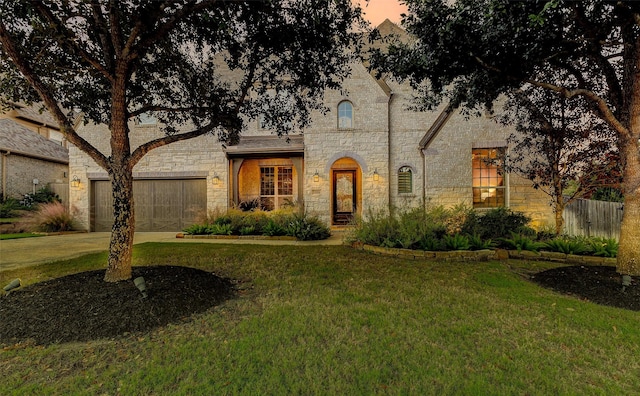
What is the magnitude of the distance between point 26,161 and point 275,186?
1266 cm

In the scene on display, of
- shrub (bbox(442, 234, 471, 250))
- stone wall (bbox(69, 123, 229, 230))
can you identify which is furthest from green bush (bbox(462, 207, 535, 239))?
stone wall (bbox(69, 123, 229, 230))

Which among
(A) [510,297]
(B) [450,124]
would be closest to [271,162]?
(B) [450,124]

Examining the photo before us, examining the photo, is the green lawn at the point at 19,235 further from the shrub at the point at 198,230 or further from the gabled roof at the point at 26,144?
the shrub at the point at 198,230

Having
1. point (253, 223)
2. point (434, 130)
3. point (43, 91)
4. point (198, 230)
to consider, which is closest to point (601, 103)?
point (434, 130)

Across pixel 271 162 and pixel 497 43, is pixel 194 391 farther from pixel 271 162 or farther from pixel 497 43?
pixel 271 162

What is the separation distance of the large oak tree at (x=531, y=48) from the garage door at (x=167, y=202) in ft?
32.8

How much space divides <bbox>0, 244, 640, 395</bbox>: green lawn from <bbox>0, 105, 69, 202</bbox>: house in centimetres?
1519

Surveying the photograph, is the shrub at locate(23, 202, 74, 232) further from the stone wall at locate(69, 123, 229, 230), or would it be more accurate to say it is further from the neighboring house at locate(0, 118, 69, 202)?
the neighboring house at locate(0, 118, 69, 202)

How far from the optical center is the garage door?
39.6 feet

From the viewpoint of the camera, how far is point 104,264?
572 cm

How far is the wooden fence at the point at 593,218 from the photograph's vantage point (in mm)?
7625

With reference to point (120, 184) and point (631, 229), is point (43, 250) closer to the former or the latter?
point (120, 184)

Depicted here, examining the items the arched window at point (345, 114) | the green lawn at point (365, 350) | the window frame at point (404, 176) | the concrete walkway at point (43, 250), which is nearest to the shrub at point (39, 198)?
the concrete walkway at point (43, 250)

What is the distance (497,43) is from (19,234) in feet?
51.1
